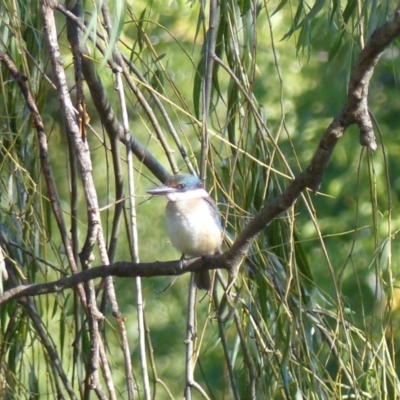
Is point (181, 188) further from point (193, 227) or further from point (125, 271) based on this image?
point (125, 271)

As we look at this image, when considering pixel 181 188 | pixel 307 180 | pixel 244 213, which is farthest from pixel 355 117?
pixel 181 188

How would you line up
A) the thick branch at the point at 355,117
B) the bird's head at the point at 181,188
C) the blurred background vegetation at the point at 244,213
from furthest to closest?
the bird's head at the point at 181,188, the blurred background vegetation at the point at 244,213, the thick branch at the point at 355,117

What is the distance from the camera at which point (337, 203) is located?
4254 millimetres

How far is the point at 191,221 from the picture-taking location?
2.49 meters

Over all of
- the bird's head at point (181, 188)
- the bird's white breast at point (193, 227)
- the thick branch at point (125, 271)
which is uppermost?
the bird's head at point (181, 188)

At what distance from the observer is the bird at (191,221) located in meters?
2.48

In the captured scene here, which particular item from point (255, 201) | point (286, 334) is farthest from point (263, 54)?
point (286, 334)

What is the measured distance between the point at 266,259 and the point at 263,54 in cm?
272

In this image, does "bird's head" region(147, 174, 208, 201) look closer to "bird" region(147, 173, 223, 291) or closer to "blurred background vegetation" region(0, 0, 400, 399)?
"bird" region(147, 173, 223, 291)

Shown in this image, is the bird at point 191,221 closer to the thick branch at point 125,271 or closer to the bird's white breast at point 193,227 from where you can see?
the bird's white breast at point 193,227

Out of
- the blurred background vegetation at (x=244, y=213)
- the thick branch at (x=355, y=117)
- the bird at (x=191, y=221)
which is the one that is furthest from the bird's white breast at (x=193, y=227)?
the thick branch at (x=355, y=117)

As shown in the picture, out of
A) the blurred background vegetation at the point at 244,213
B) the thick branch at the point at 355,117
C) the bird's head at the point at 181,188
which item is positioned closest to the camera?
the thick branch at the point at 355,117

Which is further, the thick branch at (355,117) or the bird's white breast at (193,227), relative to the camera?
the bird's white breast at (193,227)

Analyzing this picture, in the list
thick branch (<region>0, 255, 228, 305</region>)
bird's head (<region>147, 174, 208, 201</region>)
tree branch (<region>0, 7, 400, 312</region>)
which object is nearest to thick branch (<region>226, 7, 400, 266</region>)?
tree branch (<region>0, 7, 400, 312</region>)
